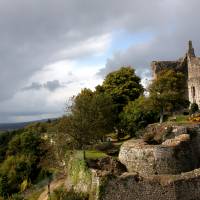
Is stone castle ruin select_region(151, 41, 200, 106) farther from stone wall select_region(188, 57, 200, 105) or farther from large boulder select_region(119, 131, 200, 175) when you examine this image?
large boulder select_region(119, 131, 200, 175)

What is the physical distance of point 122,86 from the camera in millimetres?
69750

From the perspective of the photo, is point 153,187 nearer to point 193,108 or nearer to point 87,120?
point 87,120

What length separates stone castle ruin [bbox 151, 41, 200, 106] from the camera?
6043 centimetres

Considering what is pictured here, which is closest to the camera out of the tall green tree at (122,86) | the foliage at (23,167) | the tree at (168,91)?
the tree at (168,91)

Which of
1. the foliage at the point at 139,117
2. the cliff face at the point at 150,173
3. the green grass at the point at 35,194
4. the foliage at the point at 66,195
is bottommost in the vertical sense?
the green grass at the point at 35,194

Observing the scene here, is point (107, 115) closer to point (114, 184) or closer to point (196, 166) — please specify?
point (196, 166)

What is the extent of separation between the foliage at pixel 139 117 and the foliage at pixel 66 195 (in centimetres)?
1706

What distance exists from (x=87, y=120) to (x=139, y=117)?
17.3ft

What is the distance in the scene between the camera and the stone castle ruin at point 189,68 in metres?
60.4

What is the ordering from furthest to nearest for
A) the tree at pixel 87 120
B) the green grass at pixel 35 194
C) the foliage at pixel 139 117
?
the foliage at pixel 139 117
the tree at pixel 87 120
the green grass at pixel 35 194

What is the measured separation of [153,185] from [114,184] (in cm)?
235

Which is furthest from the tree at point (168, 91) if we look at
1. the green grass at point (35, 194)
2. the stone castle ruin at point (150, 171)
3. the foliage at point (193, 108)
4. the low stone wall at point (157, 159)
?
the low stone wall at point (157, 159)

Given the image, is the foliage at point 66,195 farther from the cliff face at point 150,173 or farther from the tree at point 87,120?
the tree at point 87,120

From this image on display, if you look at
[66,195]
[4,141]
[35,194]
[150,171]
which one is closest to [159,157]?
[150,171]
